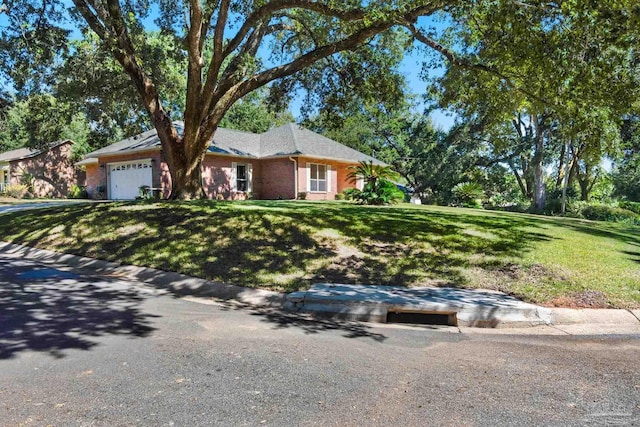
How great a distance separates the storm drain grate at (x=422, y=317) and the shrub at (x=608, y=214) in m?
21.1

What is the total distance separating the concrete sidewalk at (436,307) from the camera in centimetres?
568

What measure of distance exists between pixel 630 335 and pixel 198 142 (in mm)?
12442

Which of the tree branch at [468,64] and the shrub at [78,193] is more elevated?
the tree branch at [468,64]

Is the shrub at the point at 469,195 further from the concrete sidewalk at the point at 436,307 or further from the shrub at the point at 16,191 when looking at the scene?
the shrub at the point at 16,191

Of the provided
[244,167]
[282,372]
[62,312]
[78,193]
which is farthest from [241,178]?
[282,372]

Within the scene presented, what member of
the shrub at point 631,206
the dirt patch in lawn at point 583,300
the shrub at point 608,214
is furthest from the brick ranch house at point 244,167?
the shrub at point 631,206

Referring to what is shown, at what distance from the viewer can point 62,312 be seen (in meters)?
5.33

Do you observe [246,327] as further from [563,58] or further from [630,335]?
[563,58]

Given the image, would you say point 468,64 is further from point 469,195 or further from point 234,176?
point 469,195

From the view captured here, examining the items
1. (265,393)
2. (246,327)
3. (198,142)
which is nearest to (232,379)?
(265,393)

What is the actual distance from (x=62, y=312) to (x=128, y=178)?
899 inches

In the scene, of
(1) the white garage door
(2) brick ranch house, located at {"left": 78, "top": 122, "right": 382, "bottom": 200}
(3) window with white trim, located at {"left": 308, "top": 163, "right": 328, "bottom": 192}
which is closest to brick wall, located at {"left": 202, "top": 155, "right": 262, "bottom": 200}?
(2) brick ranch house, located at {"left": 78, "top": 122, "right": 382, "bottom": 200}

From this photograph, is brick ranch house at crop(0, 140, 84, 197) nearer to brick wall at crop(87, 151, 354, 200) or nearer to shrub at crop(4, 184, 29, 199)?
shrub at crop(4, 184, 29, 199)

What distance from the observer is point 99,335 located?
456 centimetres
